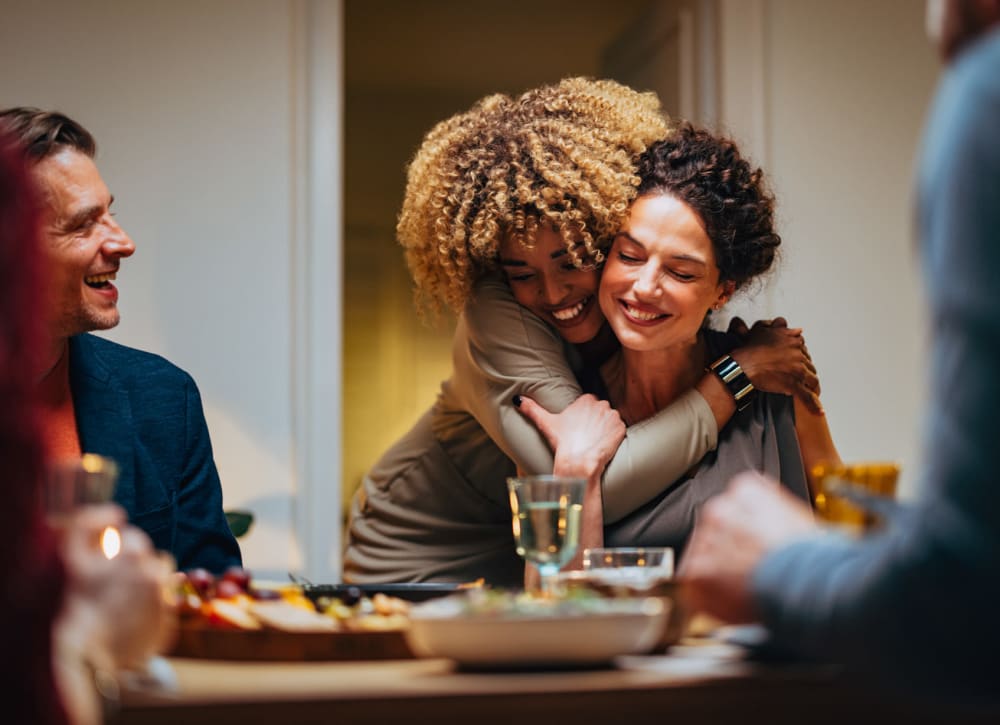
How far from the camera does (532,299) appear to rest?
2277 millimetres

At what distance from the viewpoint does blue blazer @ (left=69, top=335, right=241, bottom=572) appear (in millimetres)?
2188

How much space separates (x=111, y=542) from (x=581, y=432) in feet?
3.91

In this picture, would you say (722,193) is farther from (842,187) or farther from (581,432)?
(842,187)

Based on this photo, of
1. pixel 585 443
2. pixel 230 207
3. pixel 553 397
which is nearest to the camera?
pixel 585 443

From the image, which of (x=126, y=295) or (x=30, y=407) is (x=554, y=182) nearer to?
(x=30, y=407)

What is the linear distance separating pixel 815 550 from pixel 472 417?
5.39 feet

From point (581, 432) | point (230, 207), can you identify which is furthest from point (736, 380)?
point (230, 207)

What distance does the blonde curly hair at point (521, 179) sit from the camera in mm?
2180

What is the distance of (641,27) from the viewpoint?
460cm

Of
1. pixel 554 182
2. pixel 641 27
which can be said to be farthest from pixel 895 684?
pixel 641 27

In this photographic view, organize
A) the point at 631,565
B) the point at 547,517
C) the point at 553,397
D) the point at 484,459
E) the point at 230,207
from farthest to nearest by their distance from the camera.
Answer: the point at 230,207, the point at 484,459, the point at 553,397, the point at 631,565, the point at 547,517

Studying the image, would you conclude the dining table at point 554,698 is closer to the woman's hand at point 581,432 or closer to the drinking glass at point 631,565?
the drinking glass at point 631,565

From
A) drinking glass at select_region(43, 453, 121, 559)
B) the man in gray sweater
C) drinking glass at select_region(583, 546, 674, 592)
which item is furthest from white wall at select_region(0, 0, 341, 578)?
the man in gray sweater

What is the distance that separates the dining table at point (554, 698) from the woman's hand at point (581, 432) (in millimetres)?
1000
